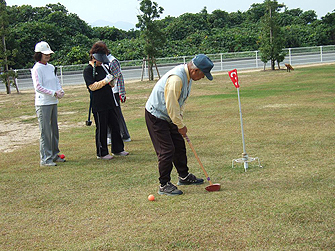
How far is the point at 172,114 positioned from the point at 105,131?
9.63 feet

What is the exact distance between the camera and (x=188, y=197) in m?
5.73

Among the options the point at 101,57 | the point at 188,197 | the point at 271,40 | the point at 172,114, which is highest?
the point at 271,40

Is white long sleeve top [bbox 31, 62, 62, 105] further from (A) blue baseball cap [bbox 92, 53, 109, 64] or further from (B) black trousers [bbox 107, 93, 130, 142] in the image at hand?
(B) black trousers [bbox 107, 93, 130, 142]

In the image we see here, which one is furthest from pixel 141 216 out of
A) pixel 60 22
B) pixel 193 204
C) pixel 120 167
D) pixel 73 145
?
pixel 60 22

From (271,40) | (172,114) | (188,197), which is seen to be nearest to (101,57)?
(172,114)

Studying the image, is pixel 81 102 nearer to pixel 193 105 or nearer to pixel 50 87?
pixel 193 105

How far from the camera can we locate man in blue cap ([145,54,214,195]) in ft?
18.0

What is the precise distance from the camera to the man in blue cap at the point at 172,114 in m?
5.49

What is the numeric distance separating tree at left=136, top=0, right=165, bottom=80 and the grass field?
17777 millimetres

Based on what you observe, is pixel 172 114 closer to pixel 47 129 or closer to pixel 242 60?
pixel 47 129

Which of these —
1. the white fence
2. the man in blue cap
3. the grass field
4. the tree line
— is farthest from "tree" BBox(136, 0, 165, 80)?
the man in blue cap

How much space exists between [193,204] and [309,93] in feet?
38.1

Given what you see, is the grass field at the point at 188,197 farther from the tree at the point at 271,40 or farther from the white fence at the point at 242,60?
the white fence at the point at 242,60

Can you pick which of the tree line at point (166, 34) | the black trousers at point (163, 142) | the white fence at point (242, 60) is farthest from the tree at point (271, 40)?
the black trousers at point (163, 142)
